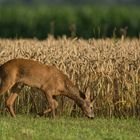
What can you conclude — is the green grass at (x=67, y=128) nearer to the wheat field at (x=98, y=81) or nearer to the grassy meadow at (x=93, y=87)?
the grassy meadow at (x=93, y=87)

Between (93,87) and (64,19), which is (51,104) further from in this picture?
(64,19)

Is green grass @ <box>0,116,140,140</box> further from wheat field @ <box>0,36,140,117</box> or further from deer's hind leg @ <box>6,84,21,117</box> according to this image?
wheat field @ <box>0,36,140,117</box>

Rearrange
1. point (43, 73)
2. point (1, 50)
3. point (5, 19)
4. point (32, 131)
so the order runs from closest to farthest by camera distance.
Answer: point (32, 131) < point (43, 73) < point (1, 50) < point (5, 19)

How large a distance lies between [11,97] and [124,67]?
2780 mm

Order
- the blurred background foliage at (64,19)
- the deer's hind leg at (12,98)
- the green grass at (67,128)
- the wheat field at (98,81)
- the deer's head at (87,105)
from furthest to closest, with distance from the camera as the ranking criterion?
the blurred background foliage at (64,19)
the wheat field at (98,81)
the deer's hind leg at (12,98)
the deer's head at (87,105)
the green grass at (67,128)

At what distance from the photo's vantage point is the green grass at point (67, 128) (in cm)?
1504

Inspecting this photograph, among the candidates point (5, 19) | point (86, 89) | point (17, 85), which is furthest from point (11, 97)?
point (5, 19)

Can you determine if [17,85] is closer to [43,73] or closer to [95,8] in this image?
[43,73]

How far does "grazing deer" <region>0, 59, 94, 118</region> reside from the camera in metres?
17.9

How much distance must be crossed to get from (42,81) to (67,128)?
2337mm

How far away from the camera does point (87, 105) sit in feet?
59.8

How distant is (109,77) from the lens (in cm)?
1866

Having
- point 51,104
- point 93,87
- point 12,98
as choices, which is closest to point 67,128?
point 51,104

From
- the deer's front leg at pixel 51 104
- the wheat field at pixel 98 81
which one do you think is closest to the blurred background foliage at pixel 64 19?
the wheat field at pixel 98 81
